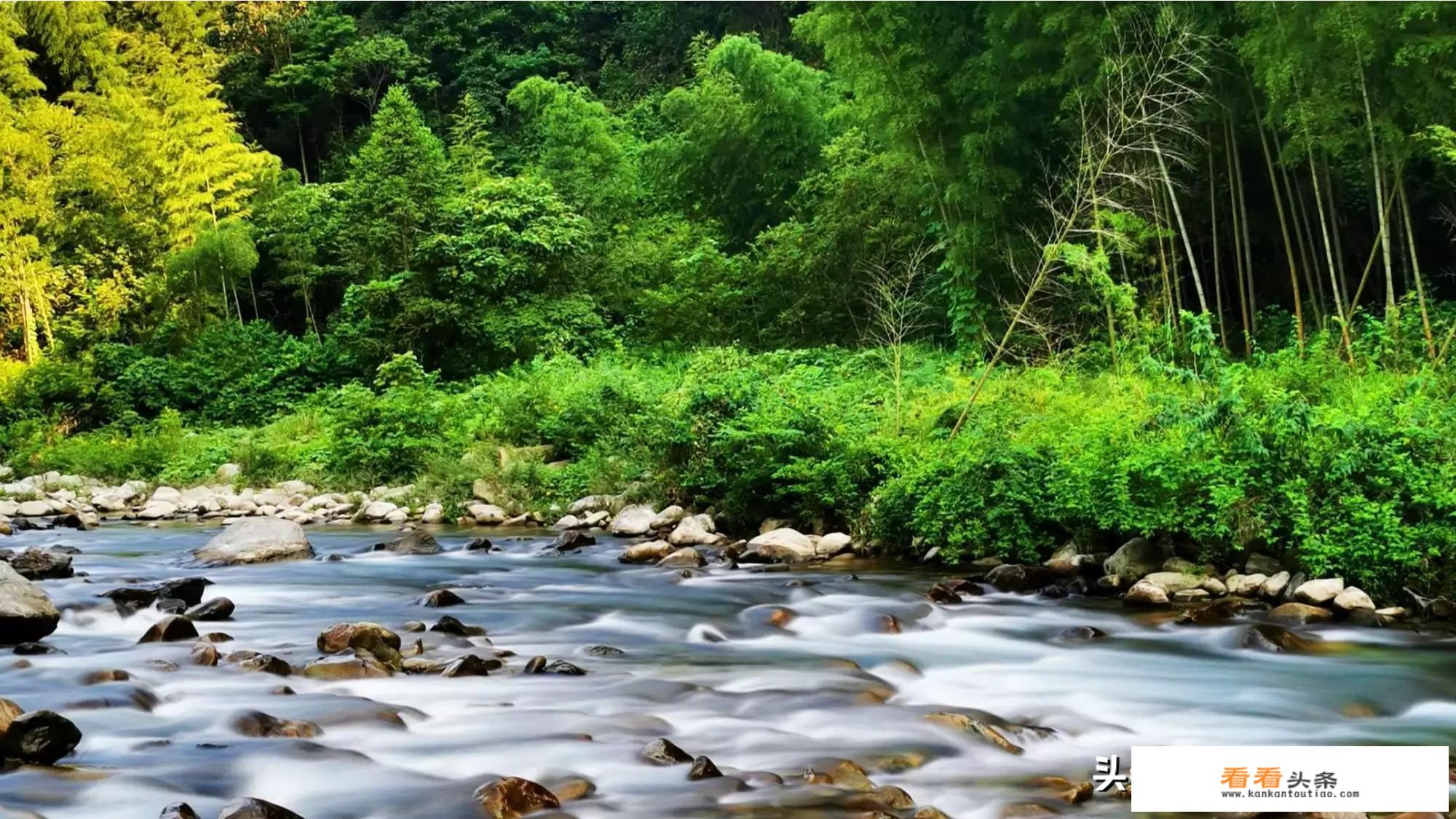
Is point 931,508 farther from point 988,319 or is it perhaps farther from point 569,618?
point 988,319

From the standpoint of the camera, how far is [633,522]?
10.1m

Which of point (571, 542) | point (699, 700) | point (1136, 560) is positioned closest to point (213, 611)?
point (699, 700)

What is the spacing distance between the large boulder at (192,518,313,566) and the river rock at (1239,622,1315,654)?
249 inches

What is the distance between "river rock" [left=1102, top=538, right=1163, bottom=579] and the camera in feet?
22.3

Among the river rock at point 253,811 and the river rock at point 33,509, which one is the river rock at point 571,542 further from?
the river rock at point 33,509

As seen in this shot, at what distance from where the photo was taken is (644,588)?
742cm

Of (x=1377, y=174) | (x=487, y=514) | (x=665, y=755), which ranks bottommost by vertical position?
(x=487, y=514)

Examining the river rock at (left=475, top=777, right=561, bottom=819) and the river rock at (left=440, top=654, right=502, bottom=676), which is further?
the river rock at (left=440, top=654, right=502, bottom=676)

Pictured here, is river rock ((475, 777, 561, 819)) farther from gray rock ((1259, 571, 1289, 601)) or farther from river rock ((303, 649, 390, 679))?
gray rock ((1259, 571, 1289, 601))

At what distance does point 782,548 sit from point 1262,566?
10.2 ft

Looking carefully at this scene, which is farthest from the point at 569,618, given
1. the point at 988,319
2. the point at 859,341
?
the point at 859,341

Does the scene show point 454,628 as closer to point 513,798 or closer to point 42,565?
point 513,798

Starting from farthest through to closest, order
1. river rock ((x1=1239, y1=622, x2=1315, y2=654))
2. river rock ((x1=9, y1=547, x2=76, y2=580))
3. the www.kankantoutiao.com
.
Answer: river rock ((x1=9, y1=547, x2=76, y2=580)), river rock ((x1=1239, y1=622, x2=1315, y2=654)), the www.kankantoutiao.com

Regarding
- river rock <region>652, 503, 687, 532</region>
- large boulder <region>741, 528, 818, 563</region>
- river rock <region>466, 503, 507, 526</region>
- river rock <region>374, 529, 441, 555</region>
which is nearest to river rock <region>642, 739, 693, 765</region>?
large boulder <region>741, 528, 818, 563</region>
